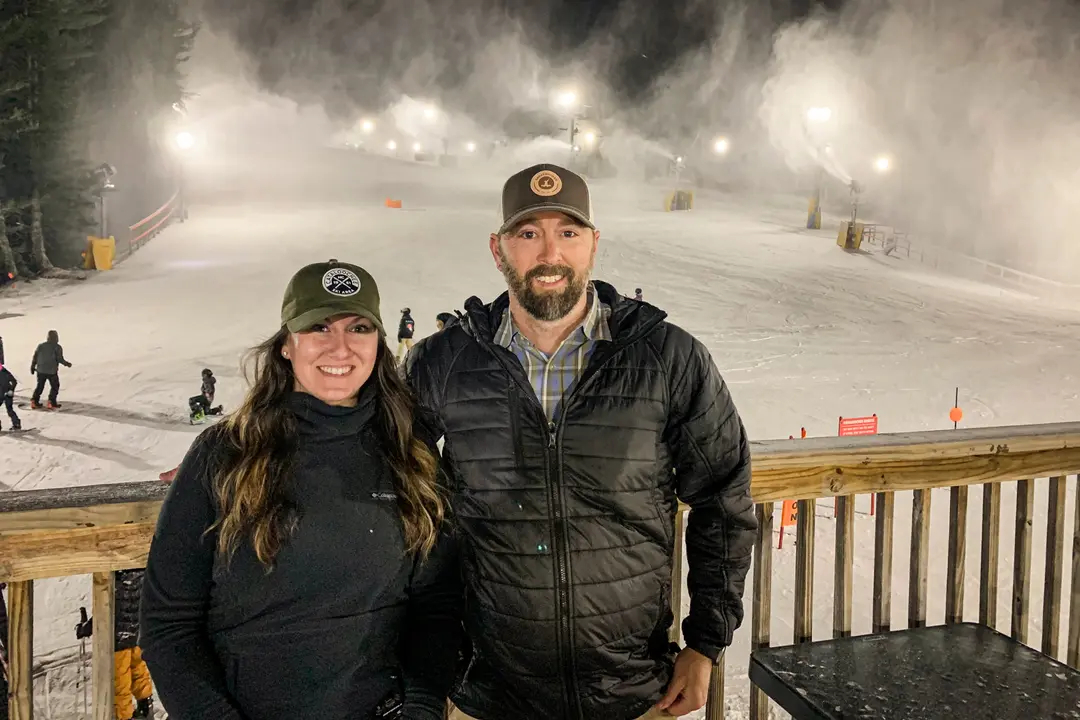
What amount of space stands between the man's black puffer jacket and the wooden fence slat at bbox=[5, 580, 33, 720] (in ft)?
3.50

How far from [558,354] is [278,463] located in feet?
2.54

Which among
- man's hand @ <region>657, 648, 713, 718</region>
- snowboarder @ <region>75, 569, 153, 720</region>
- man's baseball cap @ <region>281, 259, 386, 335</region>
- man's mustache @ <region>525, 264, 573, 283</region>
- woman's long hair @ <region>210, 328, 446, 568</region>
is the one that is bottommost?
snowboarder @ <region>75, 569, 153, 720</region>

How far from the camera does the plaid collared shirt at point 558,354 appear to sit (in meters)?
2.06

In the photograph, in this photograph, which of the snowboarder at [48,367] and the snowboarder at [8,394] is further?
the snowboarder at [48,367]

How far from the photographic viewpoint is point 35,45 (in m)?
20.3

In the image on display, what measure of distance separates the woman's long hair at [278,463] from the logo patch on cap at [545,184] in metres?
0.59

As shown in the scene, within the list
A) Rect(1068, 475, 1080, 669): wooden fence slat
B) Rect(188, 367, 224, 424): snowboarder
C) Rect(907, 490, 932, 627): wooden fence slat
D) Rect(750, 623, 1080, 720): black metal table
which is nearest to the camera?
Rect(750, 623, 1080, 720): black metal table

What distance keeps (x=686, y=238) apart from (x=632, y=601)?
80.4 ft

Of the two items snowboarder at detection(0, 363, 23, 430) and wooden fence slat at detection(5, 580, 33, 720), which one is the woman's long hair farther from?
snowboarder at detection(0, 363, 23, 430)

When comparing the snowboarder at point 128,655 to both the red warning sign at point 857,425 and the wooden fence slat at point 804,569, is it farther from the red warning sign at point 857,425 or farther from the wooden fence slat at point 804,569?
the red warning sign at point 857,425

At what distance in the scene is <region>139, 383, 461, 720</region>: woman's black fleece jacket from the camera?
5.36 ft

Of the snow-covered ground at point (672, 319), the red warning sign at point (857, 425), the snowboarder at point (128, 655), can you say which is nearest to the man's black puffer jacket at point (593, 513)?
the snowboarder at point (128, 655)

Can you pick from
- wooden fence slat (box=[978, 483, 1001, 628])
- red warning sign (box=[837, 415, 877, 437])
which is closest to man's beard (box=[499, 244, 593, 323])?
wooden fence slat (box=[978, 483, 1001, 628])

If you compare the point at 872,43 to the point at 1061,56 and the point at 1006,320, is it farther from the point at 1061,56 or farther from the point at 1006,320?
the point at 1006,320
